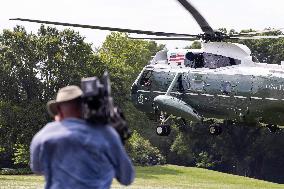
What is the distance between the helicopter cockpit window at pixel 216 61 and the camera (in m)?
25.7

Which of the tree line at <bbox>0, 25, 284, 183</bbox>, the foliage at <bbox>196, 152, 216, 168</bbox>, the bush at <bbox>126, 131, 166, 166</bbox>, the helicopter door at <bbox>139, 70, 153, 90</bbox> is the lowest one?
the foliage at <bbox>196, 152, 216, 168</bbox>

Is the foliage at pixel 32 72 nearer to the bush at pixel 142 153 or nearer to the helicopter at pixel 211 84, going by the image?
the bush at pixel 142 153

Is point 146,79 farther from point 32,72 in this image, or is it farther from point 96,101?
point 32,72

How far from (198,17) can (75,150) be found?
62.8ft

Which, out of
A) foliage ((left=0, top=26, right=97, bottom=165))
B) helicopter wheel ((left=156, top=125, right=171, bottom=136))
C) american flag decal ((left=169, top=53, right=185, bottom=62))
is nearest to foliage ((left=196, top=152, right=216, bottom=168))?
foliage ((left=0, top=26, right=97, bottom=165))

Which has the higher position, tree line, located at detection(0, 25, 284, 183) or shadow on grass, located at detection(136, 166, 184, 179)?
tree line, located at detection(0, 25, 284, 183)

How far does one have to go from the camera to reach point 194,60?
26250 millimetres

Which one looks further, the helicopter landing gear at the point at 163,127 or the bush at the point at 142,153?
the bush at the point at 142,153

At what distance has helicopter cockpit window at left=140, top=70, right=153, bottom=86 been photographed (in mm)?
27578

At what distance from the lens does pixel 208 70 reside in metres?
25.7

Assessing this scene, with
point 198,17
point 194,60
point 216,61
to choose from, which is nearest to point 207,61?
point 216,61

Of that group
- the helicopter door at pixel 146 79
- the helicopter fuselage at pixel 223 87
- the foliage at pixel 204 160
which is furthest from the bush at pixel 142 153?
the helicopter fuselage at pixel 223 87

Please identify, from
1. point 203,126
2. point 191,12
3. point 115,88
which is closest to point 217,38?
point 191,12

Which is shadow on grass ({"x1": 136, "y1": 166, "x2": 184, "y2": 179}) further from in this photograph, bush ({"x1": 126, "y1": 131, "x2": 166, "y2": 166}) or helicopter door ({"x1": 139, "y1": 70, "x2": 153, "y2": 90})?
helicopter door ({"x1": 139, "y1": 70, "x2": 153, "y2": 90})
